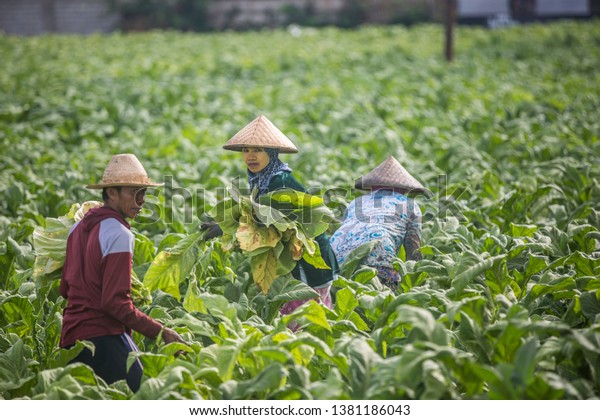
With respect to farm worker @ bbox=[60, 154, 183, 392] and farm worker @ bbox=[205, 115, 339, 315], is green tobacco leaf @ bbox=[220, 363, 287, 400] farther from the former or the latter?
farm worker @ bbox=[205, 115, 339, 315]

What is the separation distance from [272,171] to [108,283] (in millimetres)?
1329

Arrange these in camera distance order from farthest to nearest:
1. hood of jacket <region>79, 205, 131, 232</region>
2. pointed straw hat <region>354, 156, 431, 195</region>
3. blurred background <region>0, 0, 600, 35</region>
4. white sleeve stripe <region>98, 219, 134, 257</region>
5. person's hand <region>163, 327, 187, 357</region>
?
1. blurred background <region>0, 0, 600, 35</region>
2. pointed straw hat <region>354, 156, 431, 195</region>
3. person's hand <region>163, 327, 187, 357</region>
4. hood of jacket <region>79, 205, 131, 232</region>
5. white sleeve stripe <region>98, 219, 134, 257</region>

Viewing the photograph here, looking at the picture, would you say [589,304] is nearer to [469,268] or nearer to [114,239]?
[469,268]

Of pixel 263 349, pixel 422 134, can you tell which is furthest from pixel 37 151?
pixel 263 349

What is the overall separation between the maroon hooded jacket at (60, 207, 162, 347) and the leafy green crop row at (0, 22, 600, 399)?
0.19 m

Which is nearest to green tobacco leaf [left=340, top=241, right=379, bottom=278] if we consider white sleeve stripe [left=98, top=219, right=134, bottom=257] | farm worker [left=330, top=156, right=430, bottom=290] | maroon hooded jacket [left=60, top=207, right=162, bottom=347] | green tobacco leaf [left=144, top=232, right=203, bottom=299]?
farm worker [left=330, top=156, right=430, bottom=290]

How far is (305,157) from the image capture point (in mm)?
9336

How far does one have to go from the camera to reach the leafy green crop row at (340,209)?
3.74m

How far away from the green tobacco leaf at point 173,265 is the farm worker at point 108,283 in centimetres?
48

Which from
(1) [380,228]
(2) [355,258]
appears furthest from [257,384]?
(1) [380,228]

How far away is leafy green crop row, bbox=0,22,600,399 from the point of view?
3.74m
